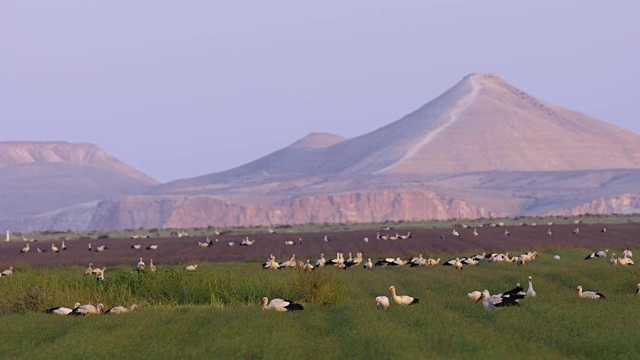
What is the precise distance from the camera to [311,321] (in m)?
23.3

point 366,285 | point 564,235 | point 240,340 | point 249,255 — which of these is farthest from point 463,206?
point 240,340

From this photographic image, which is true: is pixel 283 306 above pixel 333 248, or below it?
above

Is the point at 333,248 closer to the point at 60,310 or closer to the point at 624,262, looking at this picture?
the point at 624,262

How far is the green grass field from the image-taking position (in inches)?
757

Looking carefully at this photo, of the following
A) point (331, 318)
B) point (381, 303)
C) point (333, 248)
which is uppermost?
point (381, 303)

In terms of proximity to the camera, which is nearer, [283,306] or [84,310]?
[283,306]

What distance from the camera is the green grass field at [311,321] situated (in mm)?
19219

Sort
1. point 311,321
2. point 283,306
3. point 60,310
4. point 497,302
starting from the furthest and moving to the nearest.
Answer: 1. point 60,310
2. point 497,302
3. point 283,306
4. point 311,321

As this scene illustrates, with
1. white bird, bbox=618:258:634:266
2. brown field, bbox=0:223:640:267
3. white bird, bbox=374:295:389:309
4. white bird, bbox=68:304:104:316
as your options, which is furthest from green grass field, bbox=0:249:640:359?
brown field, bbox=0:223:640:267

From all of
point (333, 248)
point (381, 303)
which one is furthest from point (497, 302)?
point (333, 248)

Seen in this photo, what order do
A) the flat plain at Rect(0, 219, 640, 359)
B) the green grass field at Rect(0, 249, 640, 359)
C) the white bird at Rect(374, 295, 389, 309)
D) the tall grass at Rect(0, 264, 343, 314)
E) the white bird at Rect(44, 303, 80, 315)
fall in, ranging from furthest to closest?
the tall grass at Rect(0, 264, 343, 314)
the white bird at Rect(44, 303, 80, 315)
the white bird at Rect(374, 295, 389, 309)
the flat plain at Rect(0, 219, 640, 359)
the green grass field at Rect(0, 249, 640, 359)

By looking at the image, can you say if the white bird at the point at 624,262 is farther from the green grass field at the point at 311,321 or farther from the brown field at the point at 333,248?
the brown field at the point at 333,248

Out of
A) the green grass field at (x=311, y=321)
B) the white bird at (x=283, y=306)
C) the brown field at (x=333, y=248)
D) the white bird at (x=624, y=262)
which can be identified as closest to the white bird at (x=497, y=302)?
the green grass field at (x=311, y=321)

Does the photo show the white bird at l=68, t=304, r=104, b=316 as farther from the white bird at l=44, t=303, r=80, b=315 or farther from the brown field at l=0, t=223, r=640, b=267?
the brown field at l=0, t=223, r=640, b=267
